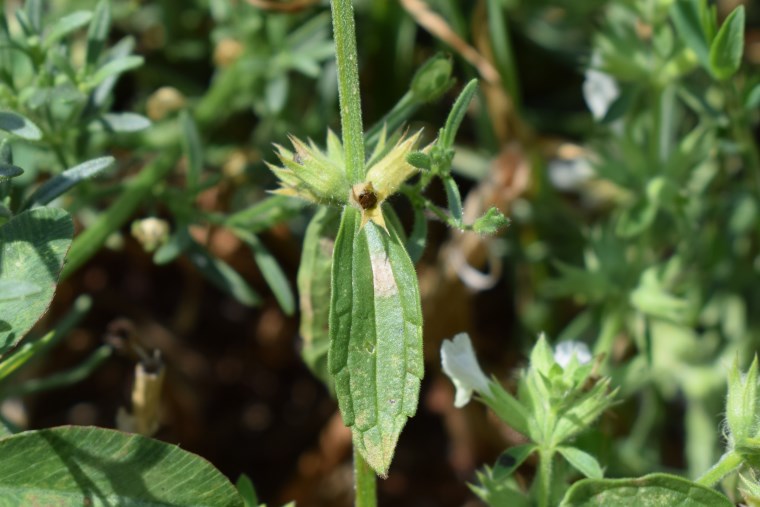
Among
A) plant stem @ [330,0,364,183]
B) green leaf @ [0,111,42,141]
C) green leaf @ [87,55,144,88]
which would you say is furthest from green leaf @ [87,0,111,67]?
plant stem @ [330,0,364,183]

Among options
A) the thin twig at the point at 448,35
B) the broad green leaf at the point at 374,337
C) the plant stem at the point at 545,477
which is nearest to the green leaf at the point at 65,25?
the broad green leaf at the point at 374,337

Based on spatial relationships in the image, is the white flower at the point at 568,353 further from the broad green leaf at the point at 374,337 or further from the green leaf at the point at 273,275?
the green leaf at the point at 273,275

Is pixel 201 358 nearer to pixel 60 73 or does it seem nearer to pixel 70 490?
pixel 60 73

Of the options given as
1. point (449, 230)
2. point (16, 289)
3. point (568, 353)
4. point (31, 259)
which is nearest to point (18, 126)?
point (31, 259)

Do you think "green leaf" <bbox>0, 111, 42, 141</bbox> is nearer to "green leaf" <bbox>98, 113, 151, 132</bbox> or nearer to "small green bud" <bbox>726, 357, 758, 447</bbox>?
"green leaf" <bbox>98, 113, 151, 132</bbox>

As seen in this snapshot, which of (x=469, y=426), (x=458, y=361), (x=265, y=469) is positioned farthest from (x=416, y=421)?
(x=458, y=361)

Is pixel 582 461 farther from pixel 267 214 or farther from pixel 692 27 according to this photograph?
pixel 692 27
